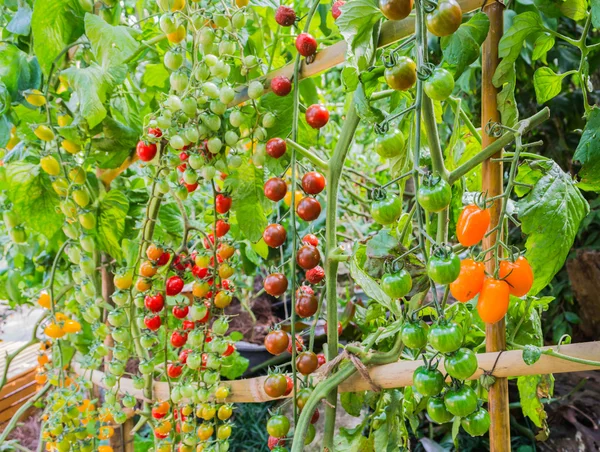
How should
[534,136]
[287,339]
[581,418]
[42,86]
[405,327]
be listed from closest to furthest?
[405,327], [287,339], [42,86], [581,418], [534,136]

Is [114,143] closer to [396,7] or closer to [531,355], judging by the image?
[396,7]

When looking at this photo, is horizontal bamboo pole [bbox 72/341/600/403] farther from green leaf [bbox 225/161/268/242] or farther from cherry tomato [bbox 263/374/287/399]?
green leaf [bbox 225/161/268/242]

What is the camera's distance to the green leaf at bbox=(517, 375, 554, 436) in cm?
63

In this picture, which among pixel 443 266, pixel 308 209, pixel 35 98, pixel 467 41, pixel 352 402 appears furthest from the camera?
pixel 35 98

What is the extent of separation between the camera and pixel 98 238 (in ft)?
2.75

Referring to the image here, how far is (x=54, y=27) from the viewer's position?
28.1 inches

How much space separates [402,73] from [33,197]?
68cm

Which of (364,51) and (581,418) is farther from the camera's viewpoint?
(581,418)

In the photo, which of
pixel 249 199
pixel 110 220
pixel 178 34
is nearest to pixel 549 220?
pixel 249 199

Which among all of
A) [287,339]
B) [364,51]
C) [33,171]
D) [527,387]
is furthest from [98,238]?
[527,387]

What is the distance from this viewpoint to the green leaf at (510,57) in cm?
48

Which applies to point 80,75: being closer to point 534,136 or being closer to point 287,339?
point 287,339

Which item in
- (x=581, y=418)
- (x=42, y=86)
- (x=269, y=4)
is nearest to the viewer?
(x=269, y=4)

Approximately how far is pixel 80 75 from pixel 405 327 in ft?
1.82
